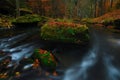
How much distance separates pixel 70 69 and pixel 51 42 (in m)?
3.91

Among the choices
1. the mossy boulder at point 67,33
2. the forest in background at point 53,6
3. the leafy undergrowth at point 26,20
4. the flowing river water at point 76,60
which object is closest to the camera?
the flowing river water at point 76,60

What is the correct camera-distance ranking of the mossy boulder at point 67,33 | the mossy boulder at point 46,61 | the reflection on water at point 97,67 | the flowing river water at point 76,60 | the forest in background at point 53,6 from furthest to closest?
the forest in background at point 53,6 < the mossy boulder at point 67,33 < the mossy boulder at point 46,61 < the reflection on water at point 97,67 < the flowing river water at point 76,60

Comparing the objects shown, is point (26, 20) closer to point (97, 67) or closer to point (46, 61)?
point (46, 61)

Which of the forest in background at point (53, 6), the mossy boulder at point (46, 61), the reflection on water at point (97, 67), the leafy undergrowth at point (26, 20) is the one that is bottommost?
the reflection on water at point (97, 67)

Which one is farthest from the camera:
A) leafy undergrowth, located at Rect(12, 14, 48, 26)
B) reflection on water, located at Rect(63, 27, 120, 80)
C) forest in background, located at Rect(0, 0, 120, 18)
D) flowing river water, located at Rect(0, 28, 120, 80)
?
forest in background, located at Rect(0, 0, 120, 18)

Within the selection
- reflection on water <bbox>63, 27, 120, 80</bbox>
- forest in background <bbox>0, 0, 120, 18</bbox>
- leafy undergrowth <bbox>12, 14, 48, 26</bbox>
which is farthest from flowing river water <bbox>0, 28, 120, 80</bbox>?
forest in background <bbox>0, 0, 120, 18</bbox>

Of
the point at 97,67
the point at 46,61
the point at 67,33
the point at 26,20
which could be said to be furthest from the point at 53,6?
the point at 46,61

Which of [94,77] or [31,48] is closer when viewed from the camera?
[94,77]

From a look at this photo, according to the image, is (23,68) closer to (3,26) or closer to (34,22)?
(3,26)

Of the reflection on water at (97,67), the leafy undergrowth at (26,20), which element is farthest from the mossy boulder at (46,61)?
the leafy undergrowth at (26,20)

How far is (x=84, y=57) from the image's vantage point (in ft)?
28.6


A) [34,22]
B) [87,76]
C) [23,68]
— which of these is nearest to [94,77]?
[87,76]

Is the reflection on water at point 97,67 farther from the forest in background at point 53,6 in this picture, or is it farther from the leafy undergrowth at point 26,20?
the forest in background at point 53,6

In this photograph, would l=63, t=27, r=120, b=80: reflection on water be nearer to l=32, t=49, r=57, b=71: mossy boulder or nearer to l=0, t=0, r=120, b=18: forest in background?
l=32, t=49, r=57, b=71: mossy boulder
